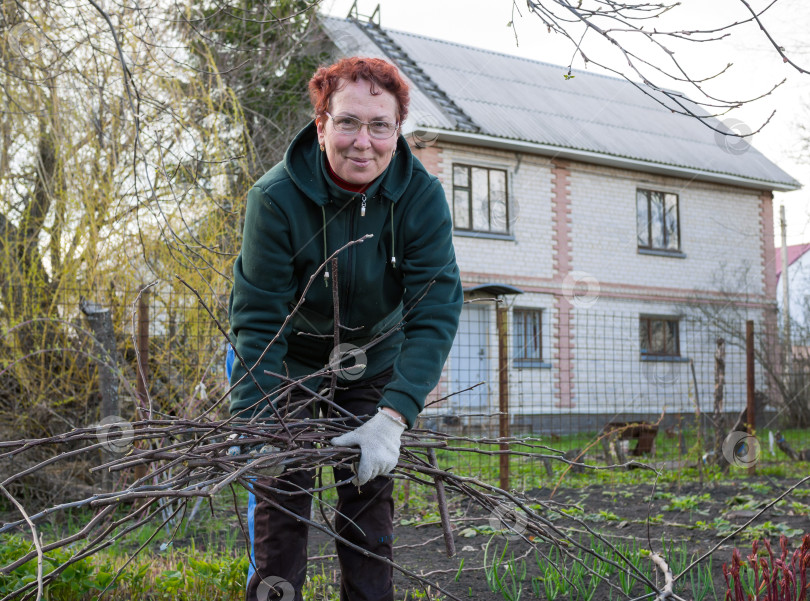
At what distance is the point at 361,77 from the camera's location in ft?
8.21

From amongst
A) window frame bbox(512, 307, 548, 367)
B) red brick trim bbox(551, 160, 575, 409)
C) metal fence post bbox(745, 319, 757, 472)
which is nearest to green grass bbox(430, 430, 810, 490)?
metal fence post bbox(745, 319, 757, 472)

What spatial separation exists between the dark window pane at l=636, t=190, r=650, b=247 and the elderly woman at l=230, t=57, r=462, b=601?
16.0m

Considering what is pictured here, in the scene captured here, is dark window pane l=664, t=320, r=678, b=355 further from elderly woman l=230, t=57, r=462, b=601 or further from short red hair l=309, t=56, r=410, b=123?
short red hair l=309, t=56, r=410, b=123

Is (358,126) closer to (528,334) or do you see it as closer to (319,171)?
(319,171)

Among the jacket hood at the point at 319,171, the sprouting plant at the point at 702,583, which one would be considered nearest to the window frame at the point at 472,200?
the sprouting plant at the point at 702,583

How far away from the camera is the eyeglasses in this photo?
249cm

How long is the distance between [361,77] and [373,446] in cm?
114

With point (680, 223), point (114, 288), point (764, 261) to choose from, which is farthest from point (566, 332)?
point (114, 288)

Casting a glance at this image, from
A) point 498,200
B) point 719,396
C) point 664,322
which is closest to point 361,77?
point 719,396

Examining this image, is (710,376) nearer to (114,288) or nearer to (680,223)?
(680,223)

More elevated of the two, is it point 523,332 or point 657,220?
point 657,220

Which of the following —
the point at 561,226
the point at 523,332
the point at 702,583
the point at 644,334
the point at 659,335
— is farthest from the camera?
the point at 659,335

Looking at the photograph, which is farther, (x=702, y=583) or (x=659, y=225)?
(x=659, y=225)

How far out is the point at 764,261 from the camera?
19766 mm
